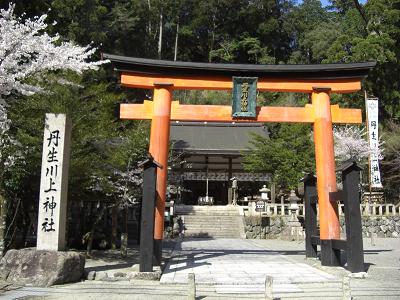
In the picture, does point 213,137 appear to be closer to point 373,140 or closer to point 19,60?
point 373,140

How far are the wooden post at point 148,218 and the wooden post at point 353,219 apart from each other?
4.50m

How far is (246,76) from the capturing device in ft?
38.3

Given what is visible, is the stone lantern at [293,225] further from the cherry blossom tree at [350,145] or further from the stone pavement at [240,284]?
the stone pavement at [240,284]

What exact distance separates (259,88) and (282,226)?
1293 cm

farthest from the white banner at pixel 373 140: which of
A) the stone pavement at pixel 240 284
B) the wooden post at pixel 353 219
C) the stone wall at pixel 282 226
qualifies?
the wooden post at pixel 353 219

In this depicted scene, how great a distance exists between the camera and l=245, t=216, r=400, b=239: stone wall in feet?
75.2

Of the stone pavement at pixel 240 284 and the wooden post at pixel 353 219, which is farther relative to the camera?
the wooden post at pixel 353 219

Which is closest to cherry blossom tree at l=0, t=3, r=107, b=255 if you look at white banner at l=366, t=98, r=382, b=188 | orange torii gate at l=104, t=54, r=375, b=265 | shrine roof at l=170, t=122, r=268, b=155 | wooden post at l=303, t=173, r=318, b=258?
→ orange torii gate at l=104, t=54, r=375, b=265

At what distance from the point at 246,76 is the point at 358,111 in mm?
3338

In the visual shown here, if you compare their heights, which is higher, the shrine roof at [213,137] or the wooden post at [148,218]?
the shrine roof at [213,137]

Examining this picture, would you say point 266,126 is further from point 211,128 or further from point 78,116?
point 78,116

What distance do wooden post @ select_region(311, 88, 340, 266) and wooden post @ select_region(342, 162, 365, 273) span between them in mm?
1141

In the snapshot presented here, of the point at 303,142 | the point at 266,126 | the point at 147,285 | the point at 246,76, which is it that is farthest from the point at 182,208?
the point at 147,285

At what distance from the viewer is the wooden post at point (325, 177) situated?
10.7m
